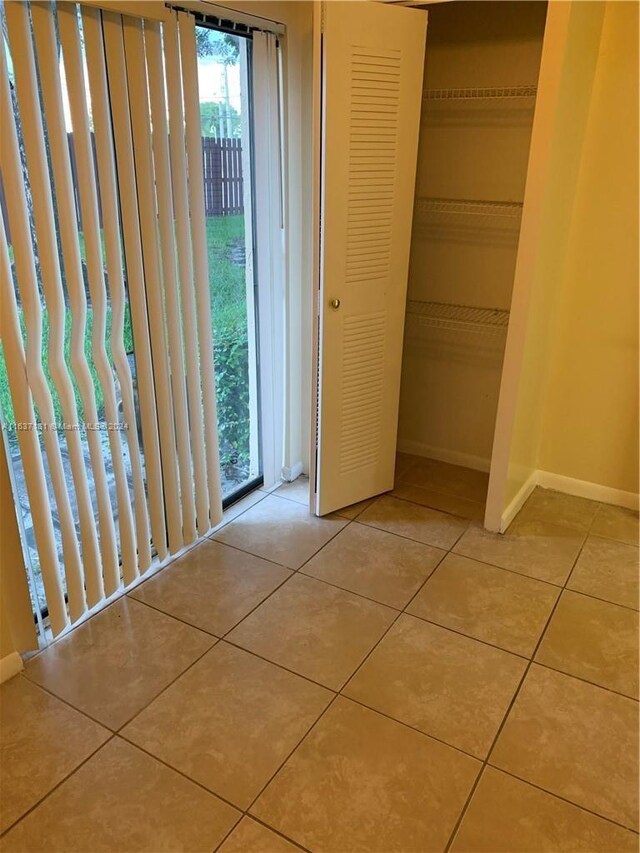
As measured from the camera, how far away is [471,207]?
297 cm

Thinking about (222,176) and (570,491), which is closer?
(222,176)

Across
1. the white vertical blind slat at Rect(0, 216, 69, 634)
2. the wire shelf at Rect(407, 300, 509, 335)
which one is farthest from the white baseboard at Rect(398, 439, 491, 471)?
the white vertical blind slat at Rect(0, 216, 69, 634)

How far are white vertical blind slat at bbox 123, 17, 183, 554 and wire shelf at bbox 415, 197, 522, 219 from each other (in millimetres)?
1497

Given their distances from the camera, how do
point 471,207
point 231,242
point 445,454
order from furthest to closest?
point 445,454, point 471,207, point 231,242

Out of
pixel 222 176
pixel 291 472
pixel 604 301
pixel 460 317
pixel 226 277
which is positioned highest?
pixel 222 176

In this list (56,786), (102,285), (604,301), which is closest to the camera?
(56,786)

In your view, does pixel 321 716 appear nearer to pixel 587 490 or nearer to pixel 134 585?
pixel 134 585

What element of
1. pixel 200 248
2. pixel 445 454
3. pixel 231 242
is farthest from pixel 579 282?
pixel 200 248

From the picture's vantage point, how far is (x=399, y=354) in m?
2.91

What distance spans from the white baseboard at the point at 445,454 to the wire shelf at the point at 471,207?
122 cm

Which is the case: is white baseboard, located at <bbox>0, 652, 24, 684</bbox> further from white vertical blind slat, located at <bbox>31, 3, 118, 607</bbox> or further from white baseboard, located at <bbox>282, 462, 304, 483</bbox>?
white baseboard, located at <bbox>282, 462, 304, 483</bbox>

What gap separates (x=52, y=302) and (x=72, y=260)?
0.14m

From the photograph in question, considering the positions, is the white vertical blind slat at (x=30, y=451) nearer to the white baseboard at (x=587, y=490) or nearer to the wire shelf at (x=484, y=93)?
the wire shelf at (x=484, y=93)

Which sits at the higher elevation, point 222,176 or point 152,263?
point 222,176
